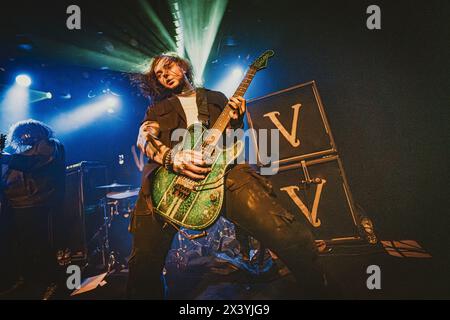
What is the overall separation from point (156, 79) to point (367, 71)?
10.4ft

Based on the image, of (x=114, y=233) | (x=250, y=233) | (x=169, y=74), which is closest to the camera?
(x=250, y=233)

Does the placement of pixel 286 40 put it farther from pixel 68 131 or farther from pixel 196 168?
pixel 68 131

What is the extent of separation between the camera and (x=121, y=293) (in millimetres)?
2514

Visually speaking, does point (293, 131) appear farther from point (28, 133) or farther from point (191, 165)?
point (28, 133)

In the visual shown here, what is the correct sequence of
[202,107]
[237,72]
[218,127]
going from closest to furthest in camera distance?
[218,127] → [202,107] → [237,72]

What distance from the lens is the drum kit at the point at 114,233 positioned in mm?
3559

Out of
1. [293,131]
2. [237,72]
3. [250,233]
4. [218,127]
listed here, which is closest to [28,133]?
[218,127]

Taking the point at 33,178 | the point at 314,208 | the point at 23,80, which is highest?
the point at 23,80

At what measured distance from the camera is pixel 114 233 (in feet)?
14.0

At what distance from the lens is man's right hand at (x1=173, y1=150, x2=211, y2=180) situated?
162 centimetres

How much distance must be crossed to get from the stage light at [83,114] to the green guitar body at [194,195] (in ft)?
17.6

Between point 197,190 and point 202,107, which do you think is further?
point 202,107
